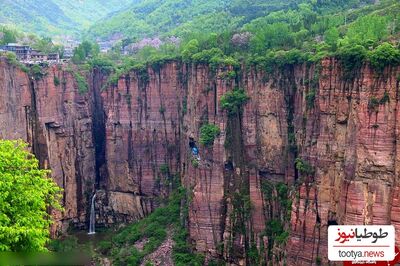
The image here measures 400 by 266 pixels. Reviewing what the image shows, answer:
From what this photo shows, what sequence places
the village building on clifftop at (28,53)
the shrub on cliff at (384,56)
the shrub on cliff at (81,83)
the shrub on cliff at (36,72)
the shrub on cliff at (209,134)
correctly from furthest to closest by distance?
the village building on clifftop at (28,53) < the shrub on cliff at (81,83) < the shrub on cliff at (36,72) < the shrub on cliff at (209,134) < the shrub on cliff at (384,56)

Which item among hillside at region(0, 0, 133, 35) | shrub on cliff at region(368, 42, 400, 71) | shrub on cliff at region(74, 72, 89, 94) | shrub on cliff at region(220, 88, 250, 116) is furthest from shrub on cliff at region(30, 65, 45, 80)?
hillside at region(0, 0, 133, 35)

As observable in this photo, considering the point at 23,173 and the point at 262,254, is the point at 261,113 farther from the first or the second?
the point at 23,173

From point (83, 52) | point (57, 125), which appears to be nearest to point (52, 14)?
point (83, 52)

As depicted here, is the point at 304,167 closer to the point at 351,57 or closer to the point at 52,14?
the point at 351,57

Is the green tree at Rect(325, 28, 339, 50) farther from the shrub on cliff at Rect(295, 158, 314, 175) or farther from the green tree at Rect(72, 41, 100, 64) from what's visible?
the green tree at Rect(72, 41, 100, 64)

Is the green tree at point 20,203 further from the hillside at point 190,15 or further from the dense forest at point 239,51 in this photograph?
the hillside at point 190,15

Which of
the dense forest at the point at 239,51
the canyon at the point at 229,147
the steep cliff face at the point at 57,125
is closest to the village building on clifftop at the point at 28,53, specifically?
the dense forest at the point at 239,51
